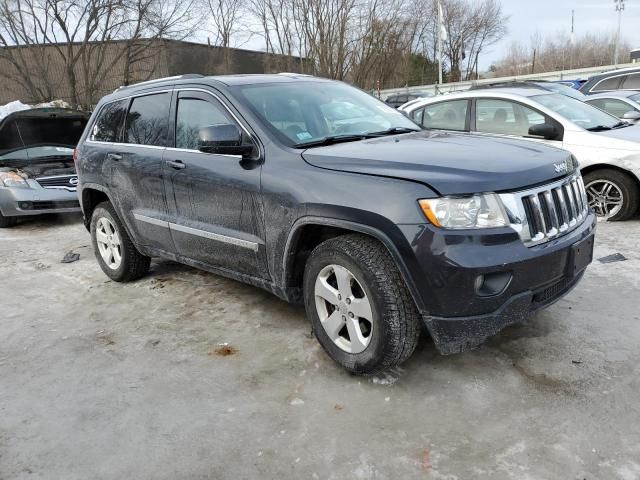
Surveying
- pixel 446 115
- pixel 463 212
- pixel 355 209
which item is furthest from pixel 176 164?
pixel 446 115

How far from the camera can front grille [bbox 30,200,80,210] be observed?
7.50m

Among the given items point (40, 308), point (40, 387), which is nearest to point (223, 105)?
point (40, 387)

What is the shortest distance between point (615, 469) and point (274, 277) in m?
2.05

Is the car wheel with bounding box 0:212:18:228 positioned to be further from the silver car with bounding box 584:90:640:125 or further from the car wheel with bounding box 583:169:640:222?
the silver car with bounding box 584:90:640:125

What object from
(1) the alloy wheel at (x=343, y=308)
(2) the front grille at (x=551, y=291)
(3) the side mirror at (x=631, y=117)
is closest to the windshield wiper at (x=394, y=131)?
(1) the alloy wheel at (x=343, y=308)

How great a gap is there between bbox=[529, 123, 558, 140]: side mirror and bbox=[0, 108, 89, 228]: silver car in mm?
6116

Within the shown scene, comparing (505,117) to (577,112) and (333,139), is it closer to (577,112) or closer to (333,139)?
(577,112)

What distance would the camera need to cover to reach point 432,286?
2.60 metres

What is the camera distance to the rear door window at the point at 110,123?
15.5 ft

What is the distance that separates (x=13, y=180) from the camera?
25.0 ft

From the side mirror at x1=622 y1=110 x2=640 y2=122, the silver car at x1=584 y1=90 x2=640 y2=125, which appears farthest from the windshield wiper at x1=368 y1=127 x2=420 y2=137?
the silver car at x1=584 y1=90 x2=640 y2=125

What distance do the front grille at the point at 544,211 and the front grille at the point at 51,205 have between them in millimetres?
6707

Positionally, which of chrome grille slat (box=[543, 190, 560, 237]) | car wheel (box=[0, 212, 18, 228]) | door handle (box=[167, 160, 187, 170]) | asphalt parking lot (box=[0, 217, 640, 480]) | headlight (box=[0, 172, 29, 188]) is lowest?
asphalt parking lot (box=[0, 217, 640, 480])

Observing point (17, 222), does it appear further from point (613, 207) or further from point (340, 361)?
point (613, 207)
